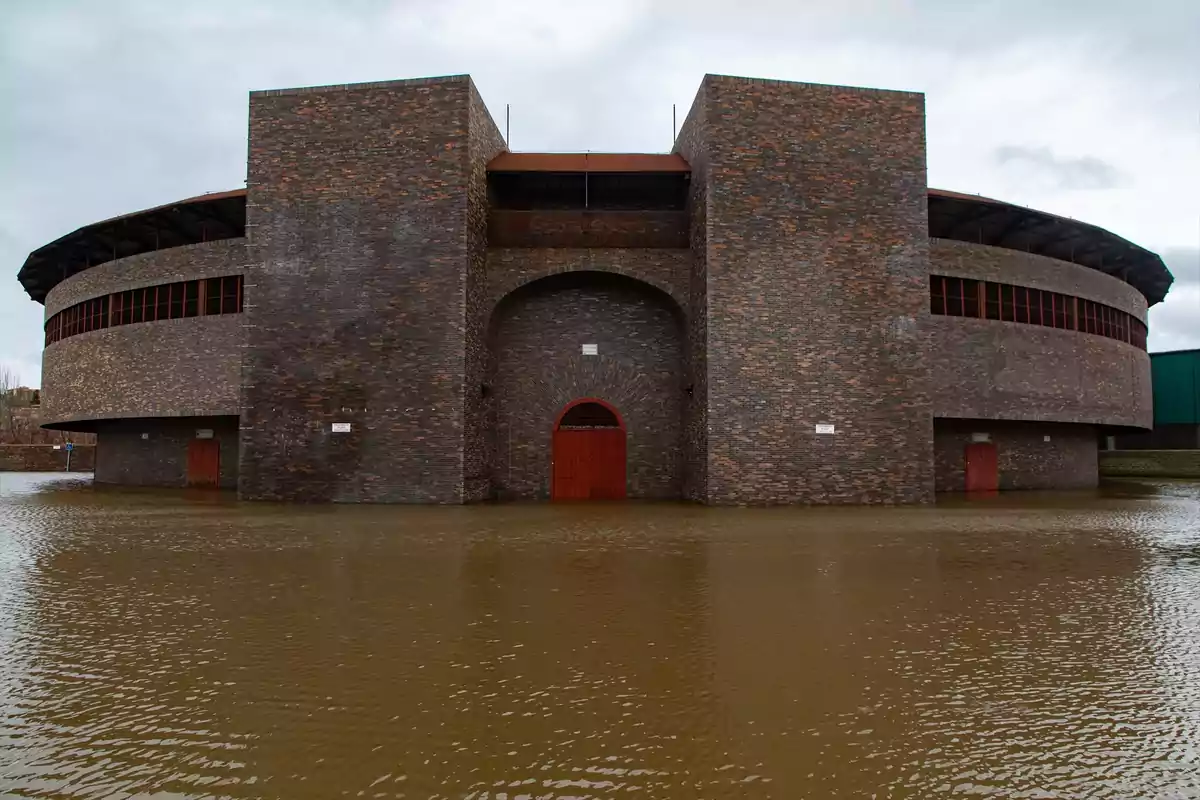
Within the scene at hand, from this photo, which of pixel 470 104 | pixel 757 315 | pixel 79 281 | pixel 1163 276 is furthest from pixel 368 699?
pixel 1163 276

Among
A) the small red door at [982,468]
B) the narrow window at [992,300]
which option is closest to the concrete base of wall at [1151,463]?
the small red door at [982,468]

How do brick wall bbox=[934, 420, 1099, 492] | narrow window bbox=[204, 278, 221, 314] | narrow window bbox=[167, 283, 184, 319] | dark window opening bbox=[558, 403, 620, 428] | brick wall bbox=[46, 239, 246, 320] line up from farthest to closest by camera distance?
brick wall bbox=[934, 420, 1099, 492] → narrow window bbox=[167, 283, 184, 319] → narrow window bbox=[204, 278, 221, 314] → brick wall bbox=[46, 239, 246, 320] → dark window opening bbox=[558, 403, 620, 428]

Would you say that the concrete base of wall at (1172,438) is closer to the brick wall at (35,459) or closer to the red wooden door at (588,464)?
the red wooden door at (588,464)

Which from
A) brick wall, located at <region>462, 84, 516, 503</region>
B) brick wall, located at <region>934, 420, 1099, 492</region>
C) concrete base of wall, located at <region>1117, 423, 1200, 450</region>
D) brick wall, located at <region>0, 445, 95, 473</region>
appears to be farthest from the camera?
brick wall, located at <region>0, 445, 95, 473</region>

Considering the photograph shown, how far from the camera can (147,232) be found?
2227 centimetres

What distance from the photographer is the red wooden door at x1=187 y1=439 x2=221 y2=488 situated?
22.8 metres

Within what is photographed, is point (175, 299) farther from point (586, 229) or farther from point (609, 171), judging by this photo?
point (609, 171)

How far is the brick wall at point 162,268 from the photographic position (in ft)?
67.3

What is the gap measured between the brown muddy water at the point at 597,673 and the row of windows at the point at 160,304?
41.4 feet

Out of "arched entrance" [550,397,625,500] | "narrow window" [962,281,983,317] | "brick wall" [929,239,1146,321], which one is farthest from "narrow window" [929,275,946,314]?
"arched entrance" [550,397,625,500]

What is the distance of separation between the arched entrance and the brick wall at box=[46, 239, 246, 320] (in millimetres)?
9543

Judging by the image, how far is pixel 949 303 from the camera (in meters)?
20.7

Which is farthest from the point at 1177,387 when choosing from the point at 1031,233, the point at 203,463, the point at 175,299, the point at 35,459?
the point at 35,459

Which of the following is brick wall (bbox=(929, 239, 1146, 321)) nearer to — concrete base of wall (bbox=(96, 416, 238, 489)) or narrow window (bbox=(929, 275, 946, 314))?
narrow window (bbox=(929, 275, 946, 314))
